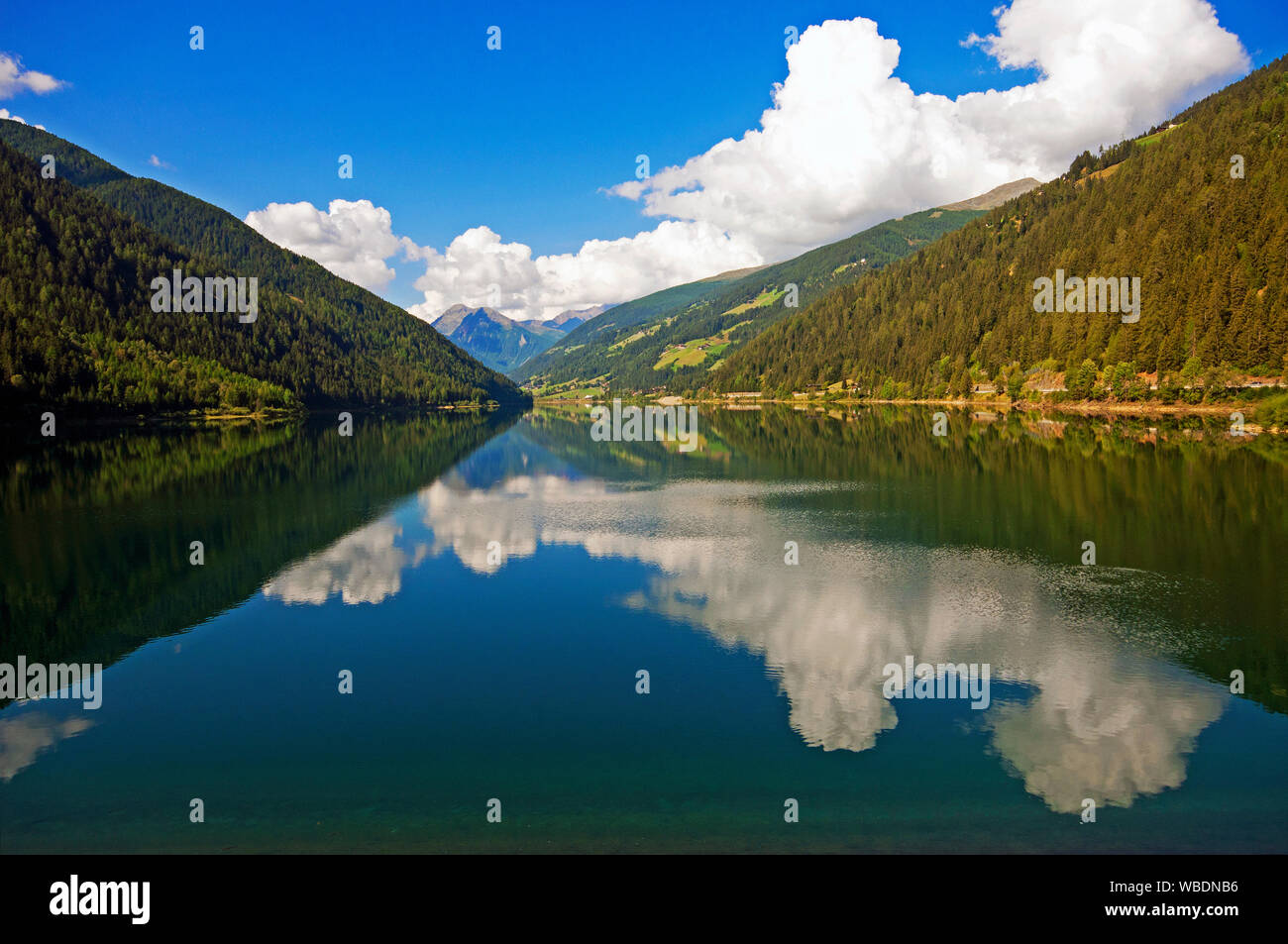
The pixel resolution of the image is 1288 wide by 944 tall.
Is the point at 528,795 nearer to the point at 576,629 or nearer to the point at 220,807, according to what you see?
the point at 220,807

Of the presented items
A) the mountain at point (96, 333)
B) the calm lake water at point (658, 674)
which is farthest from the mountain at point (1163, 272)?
the mountain at point (96, 333)

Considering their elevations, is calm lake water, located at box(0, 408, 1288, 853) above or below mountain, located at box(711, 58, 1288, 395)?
below

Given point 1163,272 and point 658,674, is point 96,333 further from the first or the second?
point 1163,272

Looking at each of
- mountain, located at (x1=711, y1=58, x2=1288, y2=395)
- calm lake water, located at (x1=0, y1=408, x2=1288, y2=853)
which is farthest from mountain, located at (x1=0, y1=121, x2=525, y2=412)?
mountain, located at (x1=711, y1=58, x2=1288, y2=395)

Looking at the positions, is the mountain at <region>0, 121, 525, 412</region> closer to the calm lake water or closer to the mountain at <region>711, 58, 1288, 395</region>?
the calm lake water

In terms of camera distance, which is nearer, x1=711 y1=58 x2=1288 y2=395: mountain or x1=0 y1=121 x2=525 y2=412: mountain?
x1=711 y1=58 x2=1288 y2=395: mountain

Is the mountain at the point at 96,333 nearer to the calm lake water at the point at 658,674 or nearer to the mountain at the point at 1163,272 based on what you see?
the calm lake water at the point at 658,674

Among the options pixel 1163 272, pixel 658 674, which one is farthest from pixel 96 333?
pixel 1163 272
